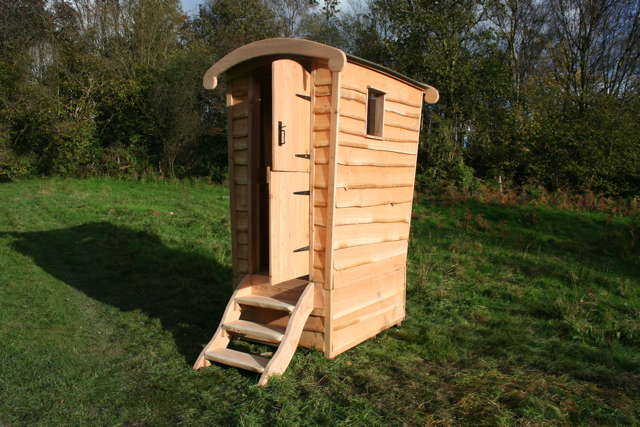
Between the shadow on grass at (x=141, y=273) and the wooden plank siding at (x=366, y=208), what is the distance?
1.78 metres

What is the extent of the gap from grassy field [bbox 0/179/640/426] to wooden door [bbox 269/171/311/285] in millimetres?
964

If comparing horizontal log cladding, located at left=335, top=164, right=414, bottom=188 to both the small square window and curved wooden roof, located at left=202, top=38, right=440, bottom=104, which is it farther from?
curved wooden roof, located at left=202, top=38, right=440, bottom=104

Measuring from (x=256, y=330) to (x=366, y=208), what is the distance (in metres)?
1.79

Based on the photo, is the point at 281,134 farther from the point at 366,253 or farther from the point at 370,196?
the point at 366,253

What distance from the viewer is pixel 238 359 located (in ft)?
15.1

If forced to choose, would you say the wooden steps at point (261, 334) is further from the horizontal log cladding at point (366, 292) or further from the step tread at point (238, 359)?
the horizontal log cladding at point (366, 292)

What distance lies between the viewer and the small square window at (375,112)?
551 centimetres

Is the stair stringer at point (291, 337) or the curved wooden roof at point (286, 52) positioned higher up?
the curved wooden roof at point (286, 52)

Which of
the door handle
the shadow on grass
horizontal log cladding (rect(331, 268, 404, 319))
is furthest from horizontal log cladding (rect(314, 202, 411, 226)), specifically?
the shadow on grass

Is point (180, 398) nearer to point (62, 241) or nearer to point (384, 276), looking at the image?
point (384, 276)

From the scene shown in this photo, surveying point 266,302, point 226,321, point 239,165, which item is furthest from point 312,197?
point 226,321

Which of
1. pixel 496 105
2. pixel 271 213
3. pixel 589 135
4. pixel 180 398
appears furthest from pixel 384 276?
pixel 496 105

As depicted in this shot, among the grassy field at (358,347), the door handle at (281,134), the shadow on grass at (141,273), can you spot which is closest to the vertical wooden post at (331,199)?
the grassy field at (358,347)

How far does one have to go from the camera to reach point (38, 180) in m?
17.1
